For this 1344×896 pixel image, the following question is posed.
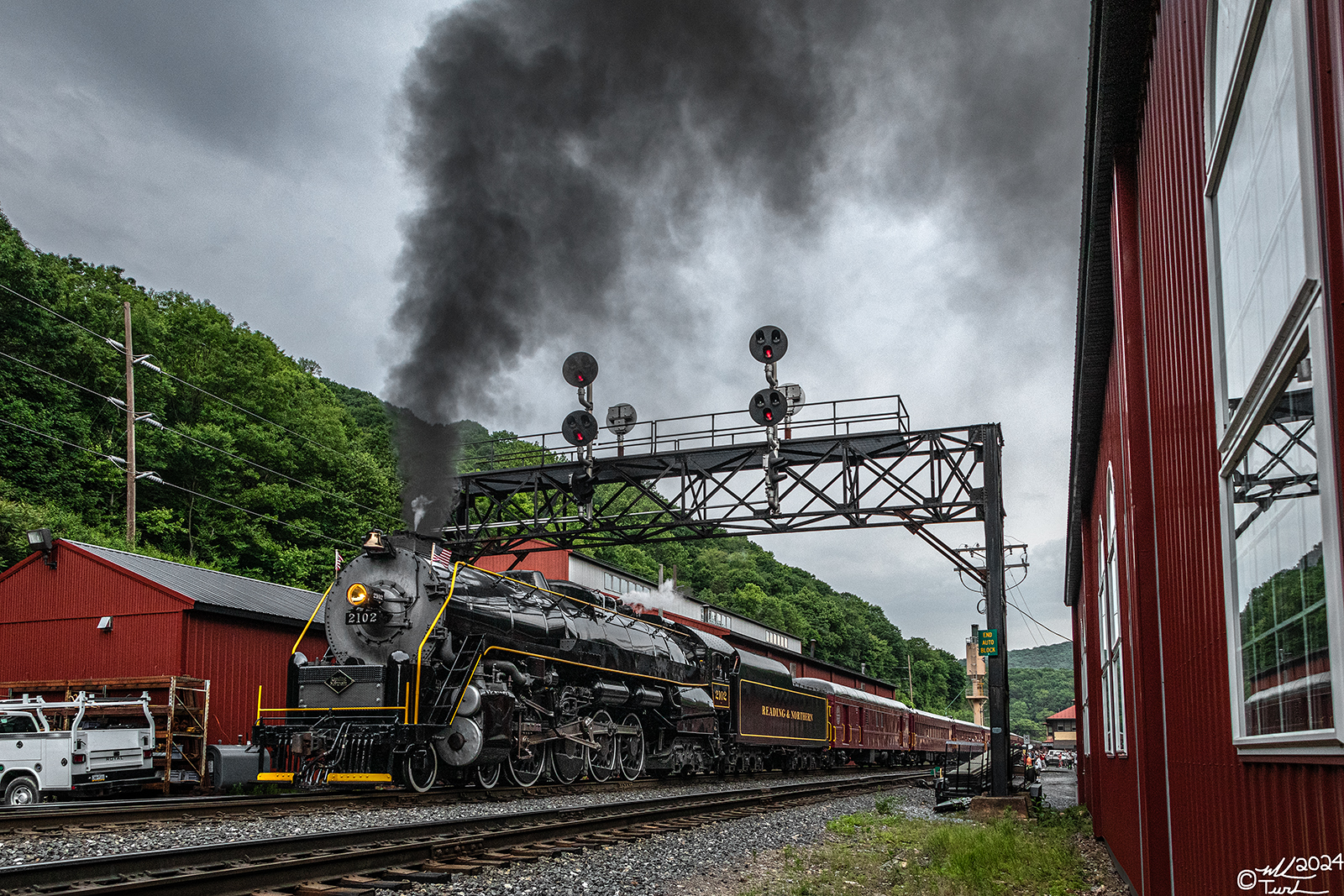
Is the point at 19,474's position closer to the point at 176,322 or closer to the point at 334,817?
the point at 176,322

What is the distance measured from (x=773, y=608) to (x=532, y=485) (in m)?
67.5

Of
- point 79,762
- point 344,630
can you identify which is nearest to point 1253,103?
point 344,630

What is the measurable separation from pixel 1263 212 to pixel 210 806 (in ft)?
39.5

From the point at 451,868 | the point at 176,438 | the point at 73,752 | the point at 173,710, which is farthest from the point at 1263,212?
the point at 176,438

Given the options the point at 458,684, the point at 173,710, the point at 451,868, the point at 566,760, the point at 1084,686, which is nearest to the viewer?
the point at 451,868

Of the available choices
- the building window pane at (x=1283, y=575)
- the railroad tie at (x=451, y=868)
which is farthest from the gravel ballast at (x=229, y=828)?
the building window pane at (x=1283, y=575)

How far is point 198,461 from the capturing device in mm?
42062

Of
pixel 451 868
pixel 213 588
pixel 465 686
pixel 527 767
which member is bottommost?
pixel 527 767

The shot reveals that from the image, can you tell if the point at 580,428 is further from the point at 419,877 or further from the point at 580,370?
the point at 419,877

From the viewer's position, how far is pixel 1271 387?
2.72 meters

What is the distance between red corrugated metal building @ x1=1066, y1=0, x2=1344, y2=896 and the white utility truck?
45.4ft

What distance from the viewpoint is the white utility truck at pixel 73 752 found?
1414 cm

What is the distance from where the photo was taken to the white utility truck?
14.1m

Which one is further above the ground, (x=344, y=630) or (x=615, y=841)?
(x=344, y=630)
